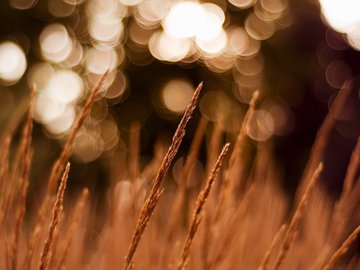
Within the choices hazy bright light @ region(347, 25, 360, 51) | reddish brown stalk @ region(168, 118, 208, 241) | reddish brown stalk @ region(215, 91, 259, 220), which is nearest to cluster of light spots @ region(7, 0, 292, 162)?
hazy bright light @ region(347, 25, 360, 51)

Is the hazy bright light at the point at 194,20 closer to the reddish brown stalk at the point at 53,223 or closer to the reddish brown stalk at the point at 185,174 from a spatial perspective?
the reddish brown stalk at the point at 185,174

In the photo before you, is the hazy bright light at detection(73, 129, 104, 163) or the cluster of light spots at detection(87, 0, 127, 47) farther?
the cluster of light spots at detection(87, 0, 127, 47)

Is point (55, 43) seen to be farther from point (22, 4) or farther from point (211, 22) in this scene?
point (211, 22)

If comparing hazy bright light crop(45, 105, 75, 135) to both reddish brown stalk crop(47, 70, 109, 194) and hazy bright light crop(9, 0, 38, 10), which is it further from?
reddish brown stalk crop(47, 70, 109, 194)

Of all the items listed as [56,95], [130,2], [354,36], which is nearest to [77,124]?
[354,36]

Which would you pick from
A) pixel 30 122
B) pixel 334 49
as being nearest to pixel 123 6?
pixel 334 49

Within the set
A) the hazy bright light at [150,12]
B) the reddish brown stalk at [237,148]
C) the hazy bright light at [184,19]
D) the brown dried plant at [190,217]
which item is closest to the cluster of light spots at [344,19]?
the hazy bright light at [184,19]
